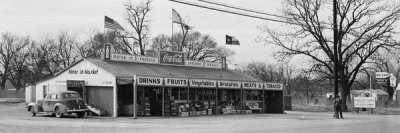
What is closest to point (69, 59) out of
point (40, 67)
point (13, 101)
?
point (40, 67)

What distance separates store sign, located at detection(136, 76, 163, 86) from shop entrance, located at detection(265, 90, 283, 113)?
42.9 feet

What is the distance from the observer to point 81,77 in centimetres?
3484

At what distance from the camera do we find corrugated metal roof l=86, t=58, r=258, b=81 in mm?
33781

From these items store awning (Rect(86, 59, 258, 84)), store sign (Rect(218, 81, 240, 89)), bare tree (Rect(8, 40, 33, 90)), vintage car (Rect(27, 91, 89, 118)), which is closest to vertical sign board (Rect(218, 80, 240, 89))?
store sign (Rect(218, 81, 240, 89))

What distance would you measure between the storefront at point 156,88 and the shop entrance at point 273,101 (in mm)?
81

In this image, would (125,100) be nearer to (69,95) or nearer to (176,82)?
(176,82)

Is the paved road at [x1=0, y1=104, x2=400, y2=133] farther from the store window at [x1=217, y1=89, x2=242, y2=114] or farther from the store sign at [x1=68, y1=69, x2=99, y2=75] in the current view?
the store window at [x1=217, y1=89, x2=242, y2=114]

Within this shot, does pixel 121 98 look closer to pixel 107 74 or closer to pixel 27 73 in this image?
pixel 107 74

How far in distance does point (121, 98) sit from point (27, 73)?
51.3 m

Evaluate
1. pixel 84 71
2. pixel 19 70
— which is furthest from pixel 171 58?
pixel 19 70

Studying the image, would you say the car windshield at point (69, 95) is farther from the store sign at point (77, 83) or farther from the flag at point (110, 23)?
the flag at point (110, 23)

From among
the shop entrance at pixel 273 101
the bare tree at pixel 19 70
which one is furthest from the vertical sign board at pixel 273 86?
the bare tree at pixel 19 70

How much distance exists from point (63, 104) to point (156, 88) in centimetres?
685

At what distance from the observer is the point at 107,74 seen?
32.3m
